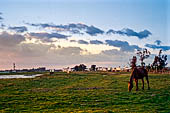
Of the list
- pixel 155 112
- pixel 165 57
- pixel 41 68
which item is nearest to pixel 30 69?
pixel 41 68

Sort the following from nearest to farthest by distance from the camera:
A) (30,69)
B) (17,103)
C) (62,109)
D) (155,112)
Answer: (155,112) < (62,109) < (17,103) < (30,69)

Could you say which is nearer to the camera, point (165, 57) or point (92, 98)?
point (92, 98)

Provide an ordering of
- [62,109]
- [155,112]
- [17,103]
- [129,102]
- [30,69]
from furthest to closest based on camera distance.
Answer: [30,69] → [17,103] → [129,102] → [62,109] → [155,112]

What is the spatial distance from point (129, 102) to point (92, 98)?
381 centimetres

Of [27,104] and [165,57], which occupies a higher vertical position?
[165,57]

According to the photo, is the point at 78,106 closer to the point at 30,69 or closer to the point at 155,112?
the point at 155,112

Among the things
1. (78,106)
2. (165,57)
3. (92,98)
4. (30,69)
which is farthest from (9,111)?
(30,69)

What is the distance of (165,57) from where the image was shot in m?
76.9

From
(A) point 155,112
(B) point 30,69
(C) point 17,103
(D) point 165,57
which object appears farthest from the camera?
(B) point 30,69

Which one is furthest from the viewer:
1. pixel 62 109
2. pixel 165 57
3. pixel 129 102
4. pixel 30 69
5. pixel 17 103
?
pixel 30 69

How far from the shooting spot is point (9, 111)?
62.6ft

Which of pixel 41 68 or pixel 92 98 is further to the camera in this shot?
pixel 41 68

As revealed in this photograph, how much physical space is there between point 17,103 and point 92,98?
6879mm

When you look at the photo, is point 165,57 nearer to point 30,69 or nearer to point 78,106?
point 30,69
